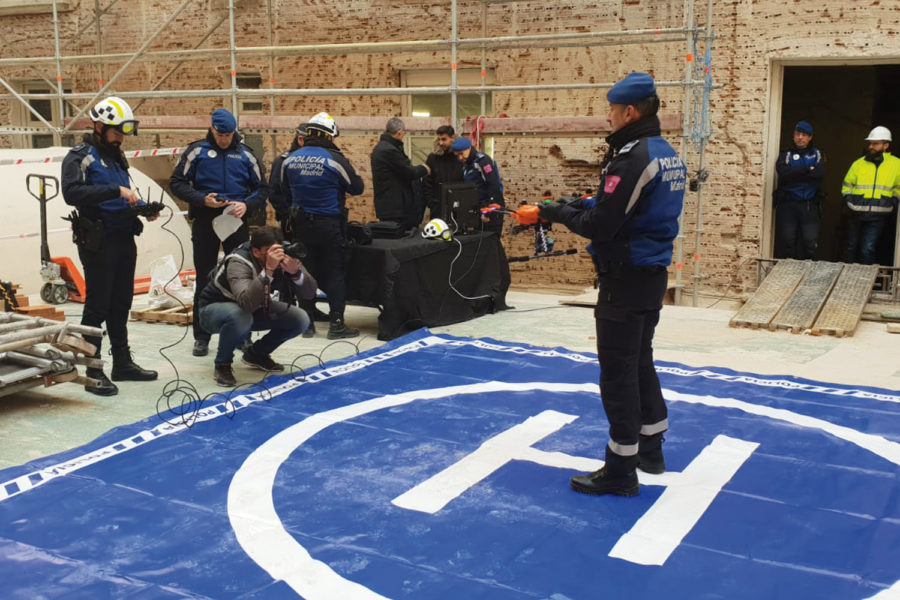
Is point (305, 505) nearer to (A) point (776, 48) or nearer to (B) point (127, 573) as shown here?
(B) point (127, 573)

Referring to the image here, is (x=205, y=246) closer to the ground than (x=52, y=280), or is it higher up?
higher up

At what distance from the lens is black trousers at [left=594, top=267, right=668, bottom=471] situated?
182 inches

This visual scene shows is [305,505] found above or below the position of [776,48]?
below

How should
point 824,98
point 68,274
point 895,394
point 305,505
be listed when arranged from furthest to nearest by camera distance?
point 824,98 → point 68,274 → point 895,394 → point 305,505

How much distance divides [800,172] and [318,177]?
5.83 m

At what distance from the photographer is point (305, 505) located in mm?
4539

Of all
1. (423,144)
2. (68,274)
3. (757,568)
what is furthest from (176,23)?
(757,568)

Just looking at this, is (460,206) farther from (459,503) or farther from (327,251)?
(459,503)

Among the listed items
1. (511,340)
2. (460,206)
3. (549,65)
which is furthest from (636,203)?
(549,65)

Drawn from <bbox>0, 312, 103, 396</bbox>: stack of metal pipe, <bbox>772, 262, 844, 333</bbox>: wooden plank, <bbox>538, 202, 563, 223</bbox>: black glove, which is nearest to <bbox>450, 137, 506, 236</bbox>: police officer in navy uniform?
<bbox>772, 262, 844, 333</bbox>: wooden plank

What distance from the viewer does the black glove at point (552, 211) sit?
483 centimetres

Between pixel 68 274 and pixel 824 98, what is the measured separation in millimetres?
11107

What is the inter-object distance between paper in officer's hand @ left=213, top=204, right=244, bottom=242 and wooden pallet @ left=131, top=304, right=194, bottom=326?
1606mm

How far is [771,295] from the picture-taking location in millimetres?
9836
